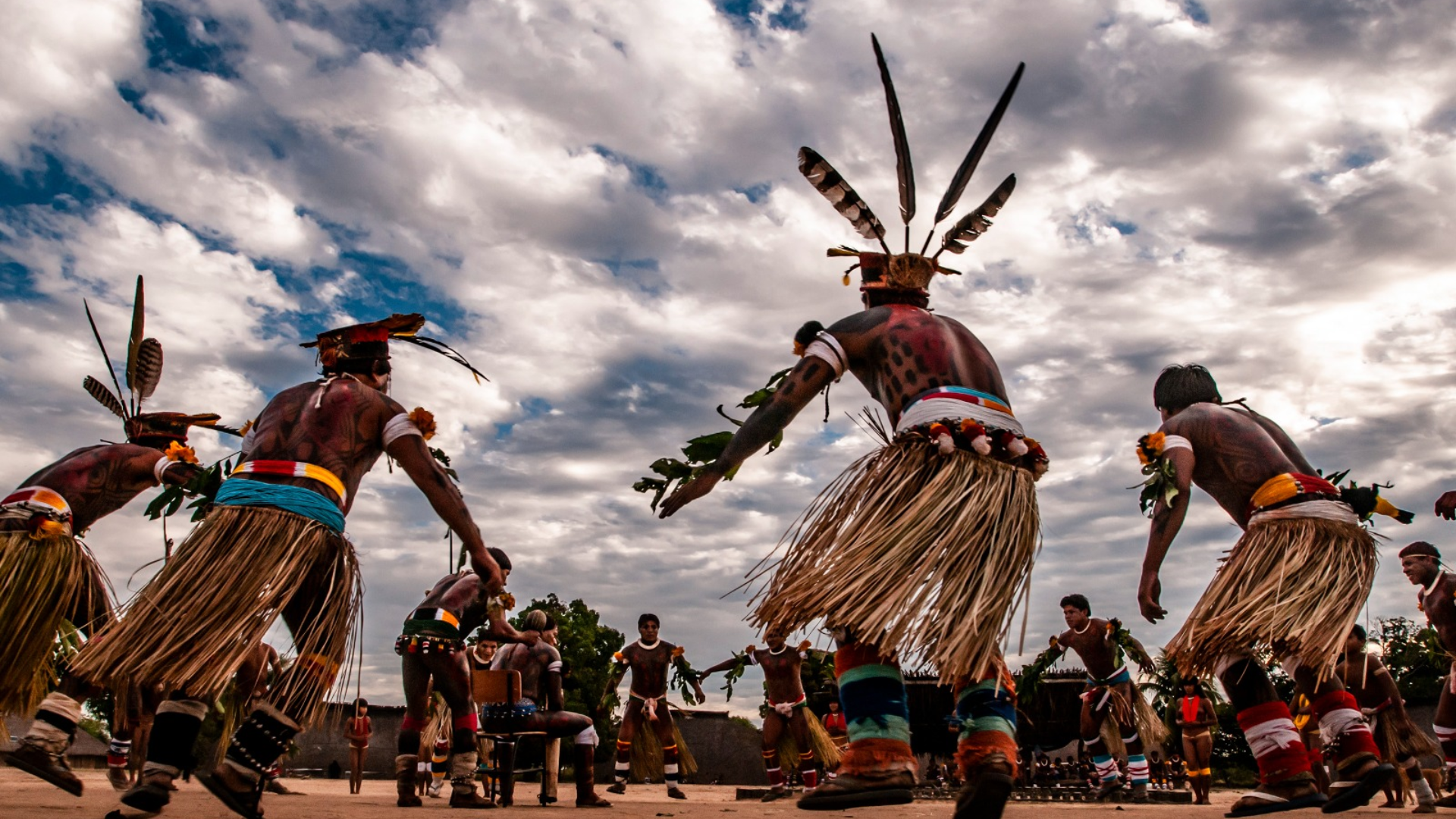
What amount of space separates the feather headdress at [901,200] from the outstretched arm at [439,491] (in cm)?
176

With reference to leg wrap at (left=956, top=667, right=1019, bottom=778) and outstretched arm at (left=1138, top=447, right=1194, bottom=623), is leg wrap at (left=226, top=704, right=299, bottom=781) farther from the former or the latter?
outstretched arm at (left=1138, top=447, right=1194, bottom=623)

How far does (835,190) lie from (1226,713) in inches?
1066

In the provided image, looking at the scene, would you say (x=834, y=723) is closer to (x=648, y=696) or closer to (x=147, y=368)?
(x=648, y=696)

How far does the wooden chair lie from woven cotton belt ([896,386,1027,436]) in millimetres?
4823

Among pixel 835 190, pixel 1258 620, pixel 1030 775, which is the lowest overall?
pixel 1030 775

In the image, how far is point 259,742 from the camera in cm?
382

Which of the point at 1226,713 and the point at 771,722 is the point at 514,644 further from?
the point at 1226,713

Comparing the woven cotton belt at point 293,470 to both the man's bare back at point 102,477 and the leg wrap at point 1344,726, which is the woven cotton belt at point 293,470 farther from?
the leg wrap at point 1344,726

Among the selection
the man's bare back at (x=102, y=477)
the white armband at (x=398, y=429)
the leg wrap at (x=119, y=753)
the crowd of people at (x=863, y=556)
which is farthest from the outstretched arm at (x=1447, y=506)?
the leg wrap at (x=119, y=753)

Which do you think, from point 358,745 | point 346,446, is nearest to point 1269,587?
point 346,446

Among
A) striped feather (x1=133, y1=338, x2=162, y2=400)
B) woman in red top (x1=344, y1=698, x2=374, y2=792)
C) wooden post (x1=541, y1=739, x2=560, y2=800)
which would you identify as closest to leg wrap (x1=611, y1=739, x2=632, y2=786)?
woman in red top (x1=344, y1=698, x2=374, y2=792)

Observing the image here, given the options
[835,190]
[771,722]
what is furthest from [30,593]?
[771,722]

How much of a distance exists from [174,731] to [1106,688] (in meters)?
9.55

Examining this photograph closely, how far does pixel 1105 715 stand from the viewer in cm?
1128
